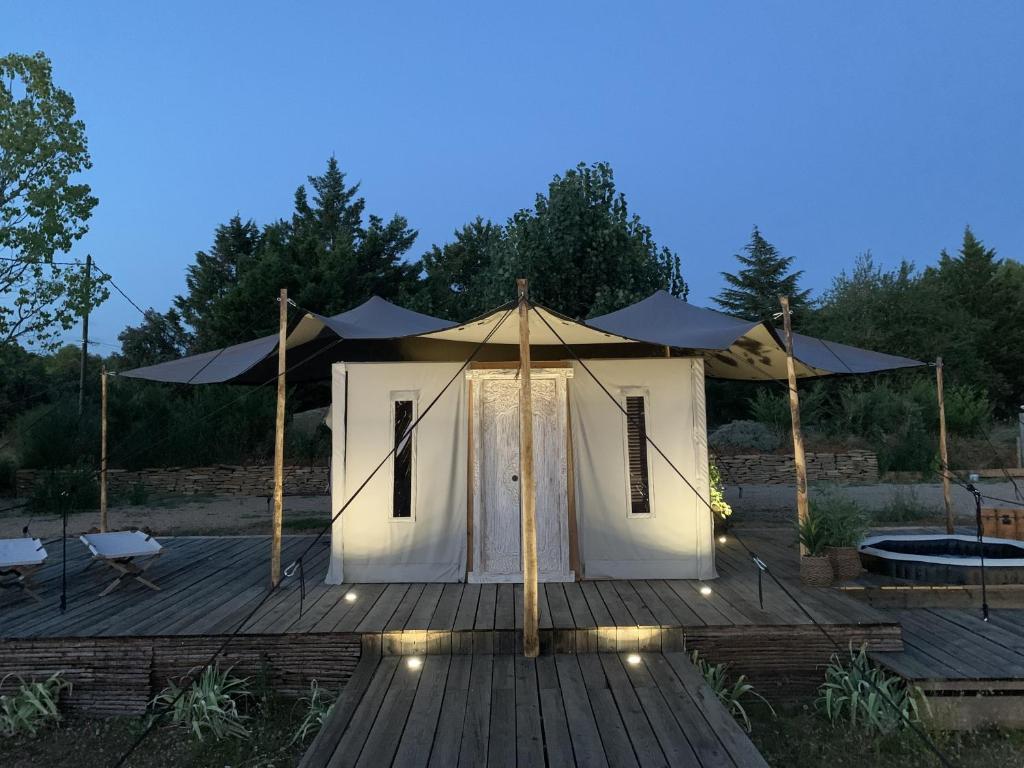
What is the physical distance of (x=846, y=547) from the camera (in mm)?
4992

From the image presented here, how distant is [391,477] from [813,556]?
3.41 m

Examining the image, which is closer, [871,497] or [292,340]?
[292,340]

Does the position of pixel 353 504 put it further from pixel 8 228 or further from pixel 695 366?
pixel 8 228

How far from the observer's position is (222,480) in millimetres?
13180

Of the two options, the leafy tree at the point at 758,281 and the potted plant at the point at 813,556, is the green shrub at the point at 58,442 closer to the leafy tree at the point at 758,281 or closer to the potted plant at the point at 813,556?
the potted plant at the point at 813,556

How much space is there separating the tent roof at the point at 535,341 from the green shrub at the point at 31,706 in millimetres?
2336

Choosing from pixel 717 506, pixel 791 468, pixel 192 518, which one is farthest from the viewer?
pixel 791 468

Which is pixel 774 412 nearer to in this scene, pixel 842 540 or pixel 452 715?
pixel 842 540

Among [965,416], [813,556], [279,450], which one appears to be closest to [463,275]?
[965,416]

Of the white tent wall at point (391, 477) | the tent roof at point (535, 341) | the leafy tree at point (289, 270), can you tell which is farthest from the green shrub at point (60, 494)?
the white tent wall at point (391, 477)

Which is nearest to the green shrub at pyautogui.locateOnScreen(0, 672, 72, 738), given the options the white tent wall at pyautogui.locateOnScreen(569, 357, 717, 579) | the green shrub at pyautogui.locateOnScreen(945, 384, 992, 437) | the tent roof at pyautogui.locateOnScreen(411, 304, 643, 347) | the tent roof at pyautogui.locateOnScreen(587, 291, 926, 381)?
the tent roof at pyautogui.locateOnScreen(411, 304, 643, 347)

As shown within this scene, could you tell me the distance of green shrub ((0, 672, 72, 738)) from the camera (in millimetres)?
3613

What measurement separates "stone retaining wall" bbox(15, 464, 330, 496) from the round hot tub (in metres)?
10.4

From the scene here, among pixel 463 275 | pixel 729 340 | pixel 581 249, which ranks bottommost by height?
pixel 729 340
